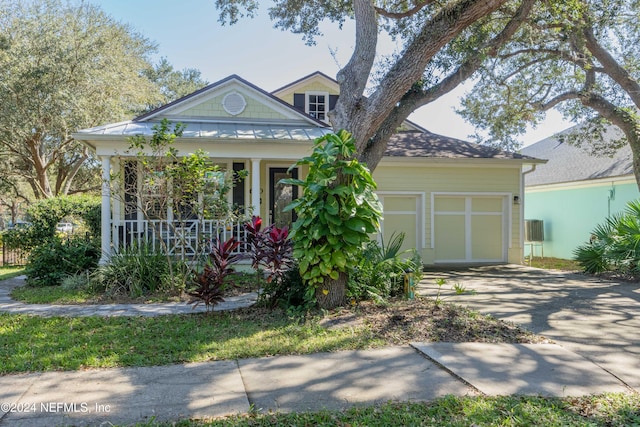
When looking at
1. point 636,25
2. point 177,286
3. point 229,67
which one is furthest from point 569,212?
point 177,286

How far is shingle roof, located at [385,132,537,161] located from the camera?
1341cm

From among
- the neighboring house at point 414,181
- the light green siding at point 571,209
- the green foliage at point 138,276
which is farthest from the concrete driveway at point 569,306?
the light green siding at point 571,209

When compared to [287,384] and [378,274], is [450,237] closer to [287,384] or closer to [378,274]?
[378,274]

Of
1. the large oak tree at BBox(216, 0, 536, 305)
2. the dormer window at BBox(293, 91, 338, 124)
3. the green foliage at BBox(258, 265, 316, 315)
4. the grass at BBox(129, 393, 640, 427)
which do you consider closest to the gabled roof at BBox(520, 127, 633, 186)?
the dormer window at BBox(293, 91, 338, 124)

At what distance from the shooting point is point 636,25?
12742 mm

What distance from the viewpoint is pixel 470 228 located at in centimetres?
1391

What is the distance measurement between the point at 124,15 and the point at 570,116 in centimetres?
2001

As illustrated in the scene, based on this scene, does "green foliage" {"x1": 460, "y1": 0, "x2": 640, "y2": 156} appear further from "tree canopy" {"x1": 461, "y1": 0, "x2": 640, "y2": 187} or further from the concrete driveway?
the concrete driveway

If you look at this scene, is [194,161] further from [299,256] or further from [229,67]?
[229,67]

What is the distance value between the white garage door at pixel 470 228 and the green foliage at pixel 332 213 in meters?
7.89

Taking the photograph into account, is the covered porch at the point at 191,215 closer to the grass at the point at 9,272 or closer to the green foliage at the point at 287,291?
the green foliage at the point at 287,291

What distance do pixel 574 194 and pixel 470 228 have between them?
23.1 feet

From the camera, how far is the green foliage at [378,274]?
6.91 meters

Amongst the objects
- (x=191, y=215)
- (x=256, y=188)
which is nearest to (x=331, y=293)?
(x=256, y=188)
